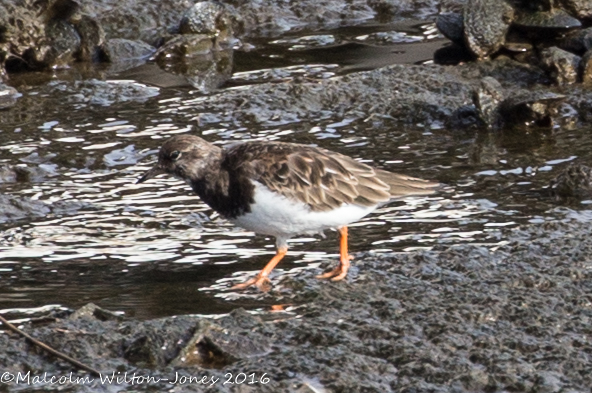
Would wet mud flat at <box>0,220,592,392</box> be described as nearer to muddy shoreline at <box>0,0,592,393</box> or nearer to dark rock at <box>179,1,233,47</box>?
muddy shoreline at <box>0,0,592,393</box>

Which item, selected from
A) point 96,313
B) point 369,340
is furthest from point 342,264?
point 96,313

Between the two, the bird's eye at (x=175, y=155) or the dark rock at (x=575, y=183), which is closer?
the bird's eye at (x=175, y=155)

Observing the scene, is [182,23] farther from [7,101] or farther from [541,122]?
[541,122]

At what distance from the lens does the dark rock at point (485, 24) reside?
9250 millimetres

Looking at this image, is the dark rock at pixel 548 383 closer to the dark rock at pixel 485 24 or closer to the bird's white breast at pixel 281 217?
the bird's white breast at pixel 281 217

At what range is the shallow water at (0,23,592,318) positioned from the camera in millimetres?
5461

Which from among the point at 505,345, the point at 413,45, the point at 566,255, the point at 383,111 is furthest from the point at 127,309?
the point at 413,45

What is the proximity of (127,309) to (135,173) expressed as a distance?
92.5 inches

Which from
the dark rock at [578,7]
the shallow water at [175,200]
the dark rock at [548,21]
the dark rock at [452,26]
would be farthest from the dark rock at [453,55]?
the dark rock at [578,7]

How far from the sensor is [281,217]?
537 cm

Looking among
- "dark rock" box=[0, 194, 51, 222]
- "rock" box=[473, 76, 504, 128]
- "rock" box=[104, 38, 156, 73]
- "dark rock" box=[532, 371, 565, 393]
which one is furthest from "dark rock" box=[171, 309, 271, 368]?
"rock" box=[104, 38, 156, 73]

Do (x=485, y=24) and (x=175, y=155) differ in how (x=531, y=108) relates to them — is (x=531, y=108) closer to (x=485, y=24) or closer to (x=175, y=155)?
(x=485, y=24)

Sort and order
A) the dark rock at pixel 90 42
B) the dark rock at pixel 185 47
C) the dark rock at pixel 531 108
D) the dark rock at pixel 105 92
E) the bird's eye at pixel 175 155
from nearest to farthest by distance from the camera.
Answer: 1. the bird's eye at pixel 175 155
2. the dark rock at pixel 531 108
3. the dark rock at pixel 105 92
4. the dark rock at pixel 90 42
5. the dark rock at pixel 185 47

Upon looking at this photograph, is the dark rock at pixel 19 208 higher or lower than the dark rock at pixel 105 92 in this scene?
lower
